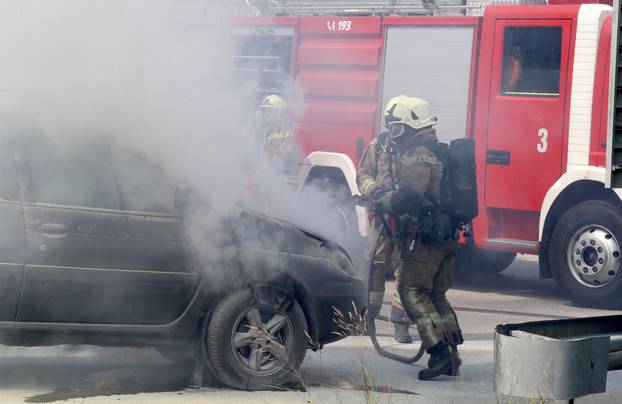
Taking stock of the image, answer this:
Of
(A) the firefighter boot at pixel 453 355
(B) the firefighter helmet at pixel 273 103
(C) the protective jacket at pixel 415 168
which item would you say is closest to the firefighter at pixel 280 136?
(B) the firefighter helmet at pixel 273 103

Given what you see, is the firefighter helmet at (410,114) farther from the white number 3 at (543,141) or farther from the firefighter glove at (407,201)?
the white number 3 at (543,141)

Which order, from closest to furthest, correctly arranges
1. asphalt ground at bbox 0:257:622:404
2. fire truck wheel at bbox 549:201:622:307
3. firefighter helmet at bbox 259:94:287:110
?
asphalt ground at bbox 0:257:622:404 < fire truck wheel at bbox 549:201:622:307 < firefighter helmet at bbox 259:94:287:110

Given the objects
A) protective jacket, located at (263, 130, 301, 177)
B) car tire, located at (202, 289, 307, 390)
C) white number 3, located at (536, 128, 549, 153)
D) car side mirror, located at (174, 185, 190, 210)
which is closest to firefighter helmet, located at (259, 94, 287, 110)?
protective jacket, located at (263, 130, 301, 177)

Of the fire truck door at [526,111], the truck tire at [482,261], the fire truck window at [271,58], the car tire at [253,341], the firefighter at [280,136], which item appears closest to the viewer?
the car tire at [253,341]

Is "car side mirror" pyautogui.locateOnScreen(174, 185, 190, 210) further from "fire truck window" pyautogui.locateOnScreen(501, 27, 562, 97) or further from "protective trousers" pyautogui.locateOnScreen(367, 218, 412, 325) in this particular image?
"fire truck window" pyautogui.locateOnScreen(501, 27, 562, 97)

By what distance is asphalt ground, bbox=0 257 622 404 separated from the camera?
6.57 m

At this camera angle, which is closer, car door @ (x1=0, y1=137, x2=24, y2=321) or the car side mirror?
car door @ (x1=0, y1=137, x2=24, y2=321)

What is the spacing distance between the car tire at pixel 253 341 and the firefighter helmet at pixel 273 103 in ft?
16.0

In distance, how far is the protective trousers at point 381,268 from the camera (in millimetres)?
8500

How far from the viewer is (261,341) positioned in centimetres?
678

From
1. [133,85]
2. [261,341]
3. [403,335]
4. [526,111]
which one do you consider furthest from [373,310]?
[526,111]

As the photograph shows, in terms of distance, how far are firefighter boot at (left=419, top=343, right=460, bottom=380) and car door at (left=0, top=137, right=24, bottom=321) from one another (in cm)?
269

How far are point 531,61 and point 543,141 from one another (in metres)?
0.81

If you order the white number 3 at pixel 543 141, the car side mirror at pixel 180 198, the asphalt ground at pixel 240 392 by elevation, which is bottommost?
the asphalt ground at pixel 240 392
